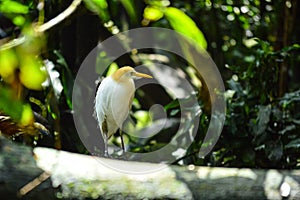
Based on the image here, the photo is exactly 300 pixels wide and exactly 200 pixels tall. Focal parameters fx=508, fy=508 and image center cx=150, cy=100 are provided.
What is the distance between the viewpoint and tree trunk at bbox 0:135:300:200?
2.24 feet

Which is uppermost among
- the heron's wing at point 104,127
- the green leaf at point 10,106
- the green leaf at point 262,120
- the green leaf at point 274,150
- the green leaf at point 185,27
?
the green leaf at point 10,106

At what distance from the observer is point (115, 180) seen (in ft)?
2.56

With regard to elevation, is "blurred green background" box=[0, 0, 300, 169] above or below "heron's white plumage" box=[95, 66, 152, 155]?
below

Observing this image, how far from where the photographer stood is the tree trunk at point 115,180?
682 millimetres

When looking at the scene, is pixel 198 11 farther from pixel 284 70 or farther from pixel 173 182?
pixel 173 182

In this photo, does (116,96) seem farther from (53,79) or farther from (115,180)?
(53,79)

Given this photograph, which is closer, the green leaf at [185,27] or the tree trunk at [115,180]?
the tree trunk at [115,180]

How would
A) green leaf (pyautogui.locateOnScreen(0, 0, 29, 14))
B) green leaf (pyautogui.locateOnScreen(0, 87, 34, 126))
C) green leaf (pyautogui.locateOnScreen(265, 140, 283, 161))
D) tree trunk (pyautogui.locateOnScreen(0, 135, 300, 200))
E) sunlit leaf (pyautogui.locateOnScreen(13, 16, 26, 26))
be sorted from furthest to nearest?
green leaf (pyautogui.locateOnScreen(265, 140, 283, 161))
sunlit leaf (pyautogui.locateOnScreen(13, 16, 26, 26))
green leaf (pyautogui.locateOnScreen(0, 0, 29, 14))
tree trunk (pyautogui.locateOnScreen(0, 135, 300, 200))
green leaf (pyautogui.locateOnScreen(0, 87, 34, 126))

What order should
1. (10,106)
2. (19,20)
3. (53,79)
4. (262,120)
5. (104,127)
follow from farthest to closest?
(262,120)
(53,79)
(19,20)
(104,127)
(10,106)

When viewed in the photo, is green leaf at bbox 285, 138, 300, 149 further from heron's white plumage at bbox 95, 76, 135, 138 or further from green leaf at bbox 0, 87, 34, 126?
green leaf at bbox 0, 87, 34, 126

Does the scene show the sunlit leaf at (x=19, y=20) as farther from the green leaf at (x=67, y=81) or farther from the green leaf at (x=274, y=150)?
the green leaf at (x=274, y=150)

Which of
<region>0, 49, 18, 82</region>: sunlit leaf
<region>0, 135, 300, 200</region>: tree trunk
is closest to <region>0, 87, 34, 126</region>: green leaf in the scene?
<region>0, 49, 18, 82</region>: sunlit leaf

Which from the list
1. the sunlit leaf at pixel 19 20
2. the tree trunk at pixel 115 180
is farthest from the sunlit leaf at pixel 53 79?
the tree trunk at pixel 115 180

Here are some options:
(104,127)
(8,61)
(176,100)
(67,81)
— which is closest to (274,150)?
(176,100)
